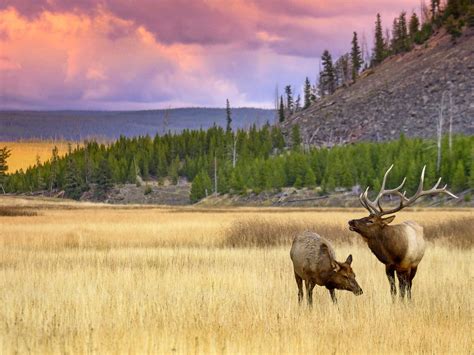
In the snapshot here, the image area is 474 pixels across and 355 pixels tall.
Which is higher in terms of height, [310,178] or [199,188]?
[310,178]

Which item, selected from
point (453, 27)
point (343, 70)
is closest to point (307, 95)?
point (343, 70)

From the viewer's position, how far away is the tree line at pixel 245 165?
74250mm

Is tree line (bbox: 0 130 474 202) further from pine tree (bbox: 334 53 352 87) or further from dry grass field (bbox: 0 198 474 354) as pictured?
dry grass field (bbox: 0 198 474 354)

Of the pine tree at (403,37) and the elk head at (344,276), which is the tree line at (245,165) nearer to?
the pine tree at (403,37)

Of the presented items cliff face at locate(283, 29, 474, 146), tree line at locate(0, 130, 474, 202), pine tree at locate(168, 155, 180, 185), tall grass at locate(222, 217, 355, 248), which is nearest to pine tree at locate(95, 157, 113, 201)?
tree line at locate(0, 130, 474, 202)

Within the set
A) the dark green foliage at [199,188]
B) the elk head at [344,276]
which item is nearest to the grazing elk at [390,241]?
the elk head at [344,276]

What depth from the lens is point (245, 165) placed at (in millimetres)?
100875

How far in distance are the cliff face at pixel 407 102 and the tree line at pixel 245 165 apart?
7812mm

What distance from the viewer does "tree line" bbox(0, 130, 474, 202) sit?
74.2m

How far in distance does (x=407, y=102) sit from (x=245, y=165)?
3688 cm

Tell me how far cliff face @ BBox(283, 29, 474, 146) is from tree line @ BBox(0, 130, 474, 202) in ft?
25.6

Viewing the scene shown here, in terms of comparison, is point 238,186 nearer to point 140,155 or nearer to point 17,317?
point 140,155

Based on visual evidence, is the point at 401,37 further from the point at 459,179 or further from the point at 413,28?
the point at 459,179

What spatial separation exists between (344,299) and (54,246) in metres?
13.2
